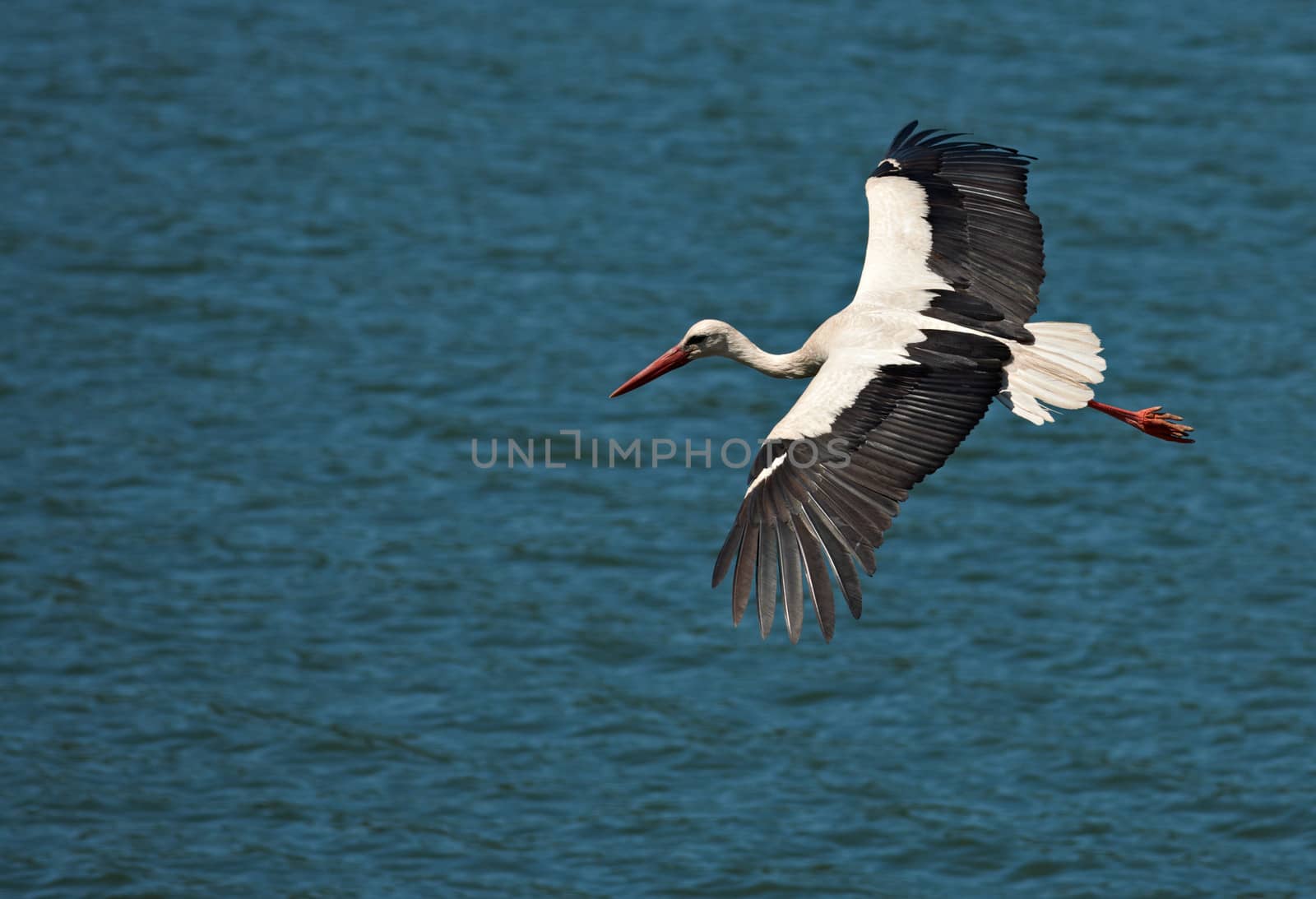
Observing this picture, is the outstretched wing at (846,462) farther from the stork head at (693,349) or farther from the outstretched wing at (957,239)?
the stork head at (693,349)

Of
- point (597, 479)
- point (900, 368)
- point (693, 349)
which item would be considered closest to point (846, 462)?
point (900, 368)

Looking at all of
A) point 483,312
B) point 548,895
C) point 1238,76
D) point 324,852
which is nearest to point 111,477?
point 483,312

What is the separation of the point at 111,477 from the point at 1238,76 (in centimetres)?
1382

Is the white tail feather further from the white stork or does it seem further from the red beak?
the red beak

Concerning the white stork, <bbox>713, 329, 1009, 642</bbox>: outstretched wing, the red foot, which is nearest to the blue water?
the red foot

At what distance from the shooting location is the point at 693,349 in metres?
11.2

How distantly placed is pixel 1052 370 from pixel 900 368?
1.01 m

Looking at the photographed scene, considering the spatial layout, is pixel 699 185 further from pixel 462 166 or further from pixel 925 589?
pixel 925 589

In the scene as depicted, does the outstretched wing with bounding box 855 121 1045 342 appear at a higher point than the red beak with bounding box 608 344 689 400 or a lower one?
higher

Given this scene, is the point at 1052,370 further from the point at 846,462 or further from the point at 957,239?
the point at 846,462

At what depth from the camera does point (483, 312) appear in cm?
2020

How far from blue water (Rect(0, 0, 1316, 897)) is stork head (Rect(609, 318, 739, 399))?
417 cm

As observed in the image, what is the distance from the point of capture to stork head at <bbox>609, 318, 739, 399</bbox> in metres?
11.0

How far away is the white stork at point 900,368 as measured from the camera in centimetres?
884
